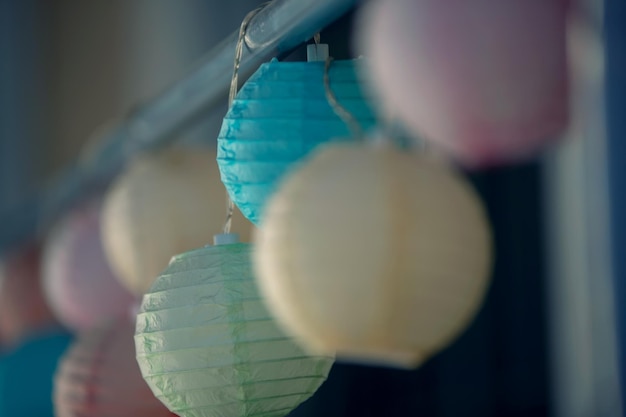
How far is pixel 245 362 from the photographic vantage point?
0.85m

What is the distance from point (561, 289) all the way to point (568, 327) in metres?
0.08

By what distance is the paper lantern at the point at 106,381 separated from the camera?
1097mm

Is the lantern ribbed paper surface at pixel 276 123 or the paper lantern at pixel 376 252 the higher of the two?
the lantern ribbed paper surface at pixel 276 123

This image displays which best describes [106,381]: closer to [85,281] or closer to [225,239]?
[225,239]

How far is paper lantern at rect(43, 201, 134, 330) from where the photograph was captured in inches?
58.3

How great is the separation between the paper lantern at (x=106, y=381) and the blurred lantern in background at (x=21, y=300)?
83cm

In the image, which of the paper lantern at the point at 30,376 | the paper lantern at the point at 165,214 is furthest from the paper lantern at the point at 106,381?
the paper lantern at the point at 30,376

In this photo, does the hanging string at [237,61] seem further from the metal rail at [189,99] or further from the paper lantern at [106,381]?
the paper lantern at [106,381]

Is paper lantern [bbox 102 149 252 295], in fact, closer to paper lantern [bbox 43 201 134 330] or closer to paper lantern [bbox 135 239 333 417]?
paper lantern [bbox 135 239 333 417]

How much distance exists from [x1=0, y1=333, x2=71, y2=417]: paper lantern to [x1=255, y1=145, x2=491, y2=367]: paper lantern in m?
1.52

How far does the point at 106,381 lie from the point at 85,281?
1.28ft

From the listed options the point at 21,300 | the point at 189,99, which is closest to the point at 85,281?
the point at 189,99

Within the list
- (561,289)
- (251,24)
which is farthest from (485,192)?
(251,24)

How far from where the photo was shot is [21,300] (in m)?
Answer: 1.97
